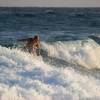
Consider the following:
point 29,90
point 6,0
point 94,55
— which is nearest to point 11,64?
point 29,90

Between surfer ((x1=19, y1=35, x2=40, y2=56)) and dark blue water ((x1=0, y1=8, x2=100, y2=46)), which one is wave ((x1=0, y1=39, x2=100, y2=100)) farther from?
dark blue water ((x1=0, y1=8, x2=100, y2=46))

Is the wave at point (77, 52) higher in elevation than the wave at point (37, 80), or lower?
lower

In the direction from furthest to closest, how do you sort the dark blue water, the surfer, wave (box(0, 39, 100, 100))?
the dark blue water, the surfer, wave (box(0, 39, 100, 100))

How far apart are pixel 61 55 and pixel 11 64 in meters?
5.55

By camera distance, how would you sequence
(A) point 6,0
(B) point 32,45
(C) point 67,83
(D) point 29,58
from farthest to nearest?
(A) point 6,0 → (B) point 32,45 → (D) point 29,58 → (C) point 67,83

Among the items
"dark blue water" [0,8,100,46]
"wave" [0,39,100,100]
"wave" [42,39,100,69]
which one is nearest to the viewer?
"wave" [0,39,100,100]

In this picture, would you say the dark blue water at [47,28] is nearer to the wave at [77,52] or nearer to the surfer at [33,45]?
the wave at [77,52]

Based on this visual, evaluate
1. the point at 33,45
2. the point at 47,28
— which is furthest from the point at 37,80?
the point at 47,28

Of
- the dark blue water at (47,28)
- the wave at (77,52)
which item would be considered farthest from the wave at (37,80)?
the dark blue water at (47,28)

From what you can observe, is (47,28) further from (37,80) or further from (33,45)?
(37,80)

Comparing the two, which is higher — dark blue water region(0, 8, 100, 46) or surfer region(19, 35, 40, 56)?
surfer region(19, 35, 40, 56)

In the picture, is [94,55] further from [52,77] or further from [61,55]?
[52,77]

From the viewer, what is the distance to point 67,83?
47.1 feet

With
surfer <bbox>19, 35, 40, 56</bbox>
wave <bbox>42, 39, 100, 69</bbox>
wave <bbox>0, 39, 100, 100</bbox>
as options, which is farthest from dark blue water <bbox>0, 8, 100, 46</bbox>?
wave <bbox>0, 39, 100, 100</bbox>
